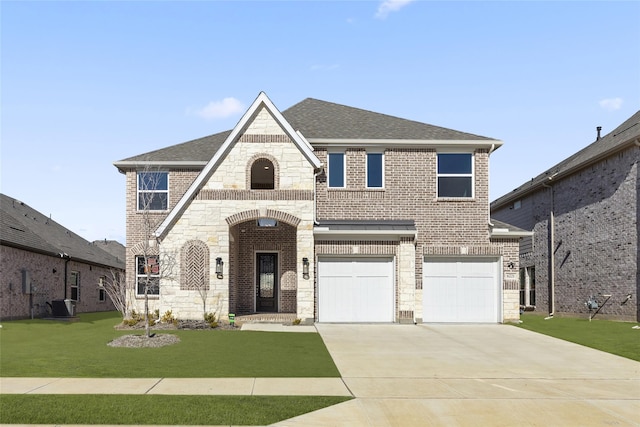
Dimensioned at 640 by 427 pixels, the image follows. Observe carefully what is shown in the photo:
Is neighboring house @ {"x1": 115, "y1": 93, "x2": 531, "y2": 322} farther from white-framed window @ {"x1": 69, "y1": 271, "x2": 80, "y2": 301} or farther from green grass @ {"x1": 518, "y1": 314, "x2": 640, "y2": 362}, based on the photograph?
white-framed window @ {"x1": 69, "y1": 271, "x2": 80, "y2": 301}

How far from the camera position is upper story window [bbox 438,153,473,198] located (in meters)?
23.5

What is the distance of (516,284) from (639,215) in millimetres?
5271

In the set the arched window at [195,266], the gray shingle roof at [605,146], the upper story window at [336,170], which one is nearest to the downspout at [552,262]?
the gray shingle roof at [605,146]

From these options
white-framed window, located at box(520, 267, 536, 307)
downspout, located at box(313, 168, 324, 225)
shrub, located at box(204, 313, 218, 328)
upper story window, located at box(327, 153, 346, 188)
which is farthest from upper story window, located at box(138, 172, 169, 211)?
white-framed window, located at box(520, 267, 536, 307)

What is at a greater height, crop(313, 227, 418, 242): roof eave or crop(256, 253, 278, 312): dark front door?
crop(313, 227, 418, 242): roof eave

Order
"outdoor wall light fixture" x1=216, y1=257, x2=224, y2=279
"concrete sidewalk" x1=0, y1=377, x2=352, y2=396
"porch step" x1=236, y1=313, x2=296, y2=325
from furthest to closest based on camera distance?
"porch step" x1=236, y1=313, x2=296, y2=325, "outdoor wall light fixture" x1=216, y1=257, x2=224, y2=279, "concrete sidewalk" x1=0, y1=377, x2=352, y2=396

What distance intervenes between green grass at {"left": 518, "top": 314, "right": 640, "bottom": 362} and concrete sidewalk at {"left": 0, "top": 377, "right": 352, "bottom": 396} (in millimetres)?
8950

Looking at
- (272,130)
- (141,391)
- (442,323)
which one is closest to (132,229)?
(272,130)

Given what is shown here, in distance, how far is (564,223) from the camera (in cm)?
2795

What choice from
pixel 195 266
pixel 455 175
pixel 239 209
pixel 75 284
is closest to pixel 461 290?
pixel 455 175

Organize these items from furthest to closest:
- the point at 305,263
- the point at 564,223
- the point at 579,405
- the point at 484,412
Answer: the point at 564,223 < the point at 305,263 < the point at 579,405 < the point at 484,412

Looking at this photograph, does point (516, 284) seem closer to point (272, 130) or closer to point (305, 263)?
point (305, 263)

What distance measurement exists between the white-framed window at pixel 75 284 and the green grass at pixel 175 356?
1258 cm

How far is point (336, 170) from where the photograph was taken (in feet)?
76.8
